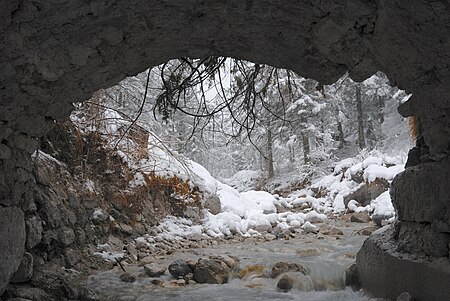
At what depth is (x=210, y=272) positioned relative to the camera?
512cm

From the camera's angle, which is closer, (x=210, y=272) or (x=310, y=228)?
(x=210, y=272)

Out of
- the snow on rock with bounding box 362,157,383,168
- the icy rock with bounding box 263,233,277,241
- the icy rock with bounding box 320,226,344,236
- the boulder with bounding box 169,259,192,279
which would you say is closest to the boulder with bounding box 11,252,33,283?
the boulder with bounding box 169,259,192,279

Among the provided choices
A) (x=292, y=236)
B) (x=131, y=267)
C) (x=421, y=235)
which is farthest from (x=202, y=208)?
(x=421, y=235)

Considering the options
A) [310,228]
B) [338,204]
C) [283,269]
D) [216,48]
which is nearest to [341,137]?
[338,204]

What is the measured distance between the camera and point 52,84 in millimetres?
2721

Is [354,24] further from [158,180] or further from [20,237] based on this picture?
[158,180]

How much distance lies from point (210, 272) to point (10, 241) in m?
2.72

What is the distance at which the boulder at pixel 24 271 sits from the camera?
3672 mm

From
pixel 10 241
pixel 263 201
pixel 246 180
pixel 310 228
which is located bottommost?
pixel 310 228

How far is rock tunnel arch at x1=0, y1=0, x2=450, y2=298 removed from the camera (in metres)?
2.12

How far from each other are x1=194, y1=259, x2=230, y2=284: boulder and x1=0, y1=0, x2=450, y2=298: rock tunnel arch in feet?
8.32

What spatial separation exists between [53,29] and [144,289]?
3569 mm

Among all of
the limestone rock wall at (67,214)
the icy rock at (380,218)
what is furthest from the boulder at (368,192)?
the limestone rock wall at (67,214)

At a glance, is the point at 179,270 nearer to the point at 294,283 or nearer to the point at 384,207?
the point at 294,283
